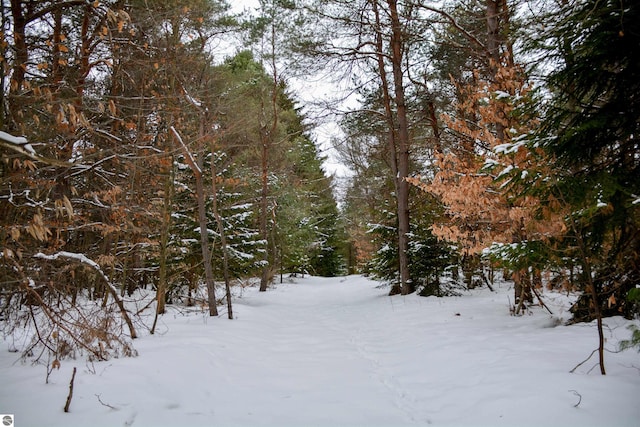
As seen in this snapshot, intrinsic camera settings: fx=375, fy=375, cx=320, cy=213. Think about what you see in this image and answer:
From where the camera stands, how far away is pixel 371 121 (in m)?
11.9

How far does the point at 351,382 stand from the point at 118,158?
434 cm

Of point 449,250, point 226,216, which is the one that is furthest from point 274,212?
point 449,250

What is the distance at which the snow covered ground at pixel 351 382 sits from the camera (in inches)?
121

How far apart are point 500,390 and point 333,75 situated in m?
8.92

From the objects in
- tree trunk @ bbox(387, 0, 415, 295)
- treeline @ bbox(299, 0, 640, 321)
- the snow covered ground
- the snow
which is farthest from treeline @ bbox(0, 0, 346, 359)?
treeline @ bbox(299, 0, 640, 321)

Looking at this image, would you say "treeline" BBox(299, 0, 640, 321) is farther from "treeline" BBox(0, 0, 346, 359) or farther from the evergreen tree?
"treeline" BBox(0, 0, 346, 359)

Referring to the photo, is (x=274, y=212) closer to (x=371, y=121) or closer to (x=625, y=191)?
(x=371, y=121)

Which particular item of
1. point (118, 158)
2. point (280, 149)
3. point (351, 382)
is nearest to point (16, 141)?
point (118, 158)

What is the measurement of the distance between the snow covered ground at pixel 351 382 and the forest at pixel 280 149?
0.47 meters

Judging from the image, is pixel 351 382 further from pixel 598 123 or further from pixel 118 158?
pixel 118 158

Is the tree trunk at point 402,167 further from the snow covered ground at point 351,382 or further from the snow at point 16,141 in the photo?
the snow at point 16,141

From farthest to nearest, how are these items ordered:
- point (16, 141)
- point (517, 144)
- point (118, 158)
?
point (118, 158)
point (517, 144)
point (16, 141)

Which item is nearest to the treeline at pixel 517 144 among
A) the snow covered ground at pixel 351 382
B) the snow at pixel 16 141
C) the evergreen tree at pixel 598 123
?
the evergreen tree at pixel 598 123

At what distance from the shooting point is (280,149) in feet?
49.9
